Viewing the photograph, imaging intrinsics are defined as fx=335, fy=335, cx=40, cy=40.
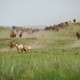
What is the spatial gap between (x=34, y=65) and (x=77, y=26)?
41508 millimetres

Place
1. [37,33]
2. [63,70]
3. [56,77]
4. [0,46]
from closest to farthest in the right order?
1. [56,77]
2. [63,70]
3. [0,46]
4. [37,33]

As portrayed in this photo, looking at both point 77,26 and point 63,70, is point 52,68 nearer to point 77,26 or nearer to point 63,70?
point 63,70

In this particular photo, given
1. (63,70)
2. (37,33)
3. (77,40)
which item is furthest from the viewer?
(37,33)

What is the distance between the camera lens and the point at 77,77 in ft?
34.2

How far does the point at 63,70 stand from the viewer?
1131 centimetres

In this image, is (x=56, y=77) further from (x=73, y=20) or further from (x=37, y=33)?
(x=73, y=20)

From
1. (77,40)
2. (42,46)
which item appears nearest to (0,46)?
(42,46)

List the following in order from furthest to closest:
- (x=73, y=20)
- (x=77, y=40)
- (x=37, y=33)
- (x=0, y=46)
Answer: (x=73, y=20)
(x=37, y=33)
(x=77, y=40)
(x=0, y=46)

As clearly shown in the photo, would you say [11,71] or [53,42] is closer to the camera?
[11,71]

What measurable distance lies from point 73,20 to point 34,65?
4756 centimetres

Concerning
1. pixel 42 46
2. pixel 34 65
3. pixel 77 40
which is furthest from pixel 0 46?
pixel 34 65

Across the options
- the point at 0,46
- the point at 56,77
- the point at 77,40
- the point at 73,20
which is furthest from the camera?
the point at 73,20

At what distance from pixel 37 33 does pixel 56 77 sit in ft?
135

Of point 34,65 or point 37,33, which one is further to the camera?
point 37,33
